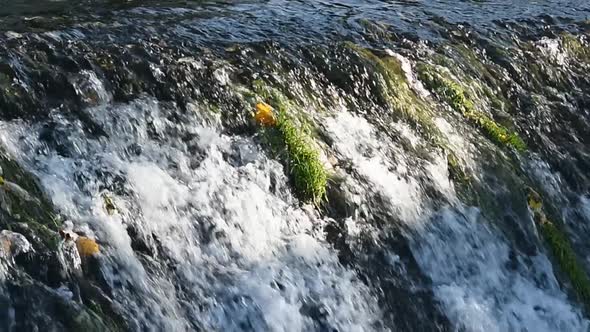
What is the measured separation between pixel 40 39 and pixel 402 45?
132 inches

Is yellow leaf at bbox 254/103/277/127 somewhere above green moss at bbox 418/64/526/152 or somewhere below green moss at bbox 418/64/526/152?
above

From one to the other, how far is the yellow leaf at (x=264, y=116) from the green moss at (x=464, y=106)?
1.97m

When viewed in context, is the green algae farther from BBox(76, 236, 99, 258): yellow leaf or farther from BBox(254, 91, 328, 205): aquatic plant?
BBox(76, 236, 99, 258): yellow leaf

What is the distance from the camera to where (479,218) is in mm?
6660

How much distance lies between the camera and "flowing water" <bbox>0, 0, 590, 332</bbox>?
4.87m

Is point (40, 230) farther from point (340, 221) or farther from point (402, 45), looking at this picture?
point (402, 45)

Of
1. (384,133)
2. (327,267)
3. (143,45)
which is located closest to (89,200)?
(327,267)

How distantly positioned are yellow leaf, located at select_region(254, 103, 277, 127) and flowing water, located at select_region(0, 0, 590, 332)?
54 millimetres

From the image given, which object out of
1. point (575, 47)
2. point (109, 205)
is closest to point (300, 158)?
point (109, 205)

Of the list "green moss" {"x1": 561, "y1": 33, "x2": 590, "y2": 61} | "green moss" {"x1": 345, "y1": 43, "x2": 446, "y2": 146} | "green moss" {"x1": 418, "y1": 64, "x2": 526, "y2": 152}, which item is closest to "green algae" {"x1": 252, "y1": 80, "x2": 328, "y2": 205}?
"green moss" {"x1": 345, "y1": 43, "x2": 446, "y2": 146}

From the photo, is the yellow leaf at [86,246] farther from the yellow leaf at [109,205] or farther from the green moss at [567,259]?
the green moss at [567,259]

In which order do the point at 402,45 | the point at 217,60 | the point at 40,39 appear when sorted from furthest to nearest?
the point at 402,45
the point at 217,60
the point at 40,39

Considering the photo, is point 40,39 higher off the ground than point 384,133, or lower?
higher

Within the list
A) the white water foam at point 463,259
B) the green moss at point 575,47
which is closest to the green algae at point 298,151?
the white water foam at point 463,259
